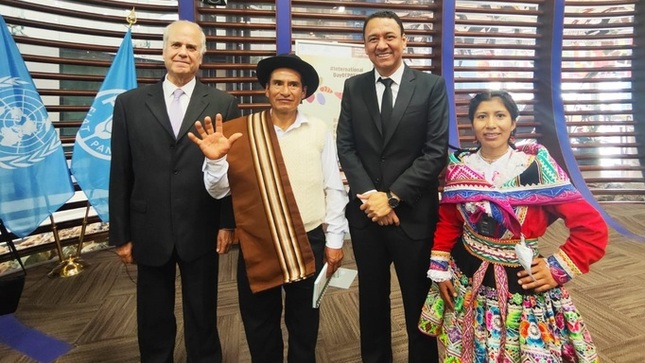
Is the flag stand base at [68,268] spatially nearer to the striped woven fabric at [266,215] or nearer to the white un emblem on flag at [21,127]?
the white un emblem on flag at [21,127]

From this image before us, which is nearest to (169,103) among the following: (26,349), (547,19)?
(26,349)

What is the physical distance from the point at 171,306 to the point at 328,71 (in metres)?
2.46

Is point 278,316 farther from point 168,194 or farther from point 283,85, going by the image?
point 283,85

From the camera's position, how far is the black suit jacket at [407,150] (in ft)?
4.44

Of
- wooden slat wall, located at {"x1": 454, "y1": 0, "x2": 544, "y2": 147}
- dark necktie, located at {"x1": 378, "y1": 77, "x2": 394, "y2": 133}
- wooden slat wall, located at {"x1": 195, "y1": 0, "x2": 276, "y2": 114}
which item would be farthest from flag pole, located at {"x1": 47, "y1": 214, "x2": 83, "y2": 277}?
wooden slat wall, located at {"x1": 454, "y1": 0, "x2": 544, "y2": 147}

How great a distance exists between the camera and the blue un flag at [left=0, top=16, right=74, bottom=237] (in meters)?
2.45

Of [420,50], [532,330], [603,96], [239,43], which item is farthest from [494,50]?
[532,330]

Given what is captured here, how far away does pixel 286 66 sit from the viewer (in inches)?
50.6

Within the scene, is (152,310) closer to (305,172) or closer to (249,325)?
(249,325)

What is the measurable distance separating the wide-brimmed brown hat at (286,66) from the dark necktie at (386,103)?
0.91 feet

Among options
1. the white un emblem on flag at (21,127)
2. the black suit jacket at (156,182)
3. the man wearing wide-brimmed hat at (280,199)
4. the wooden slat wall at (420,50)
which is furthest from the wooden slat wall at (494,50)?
the white un emblem on flag at (21,127)

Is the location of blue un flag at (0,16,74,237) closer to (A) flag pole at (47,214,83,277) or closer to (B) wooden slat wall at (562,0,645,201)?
(A) flag pole at (47,214,83,277)

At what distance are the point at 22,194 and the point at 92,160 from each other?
1.59 ft

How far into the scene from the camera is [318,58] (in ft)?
10.7
